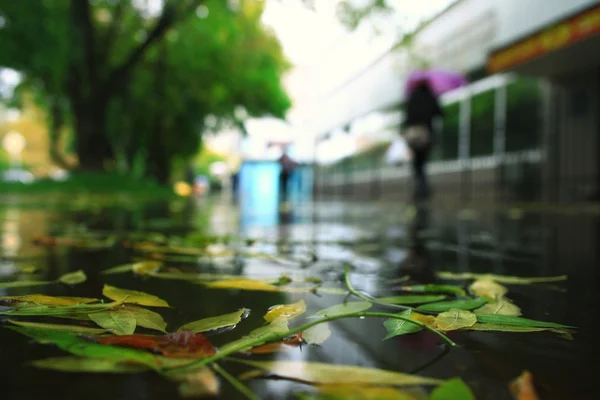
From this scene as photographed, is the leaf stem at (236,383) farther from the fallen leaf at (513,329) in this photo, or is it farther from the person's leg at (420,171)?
the person's leg at (420,171)

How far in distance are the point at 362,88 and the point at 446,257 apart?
19686 mm

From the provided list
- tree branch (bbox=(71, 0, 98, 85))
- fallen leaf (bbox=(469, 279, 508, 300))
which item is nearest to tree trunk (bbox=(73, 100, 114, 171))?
tree branch (bbox=(71, 0, 98, 85))

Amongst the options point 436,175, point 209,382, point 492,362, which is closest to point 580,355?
point 492,362

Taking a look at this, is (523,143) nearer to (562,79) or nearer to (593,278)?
(562,79)

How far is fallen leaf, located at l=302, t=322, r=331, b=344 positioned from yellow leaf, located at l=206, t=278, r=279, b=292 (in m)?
0.48

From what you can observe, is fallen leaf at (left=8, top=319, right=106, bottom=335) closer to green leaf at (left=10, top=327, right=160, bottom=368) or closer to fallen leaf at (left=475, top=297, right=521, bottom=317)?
green leaf at (left=10, top=327, right=160, bottom=368)

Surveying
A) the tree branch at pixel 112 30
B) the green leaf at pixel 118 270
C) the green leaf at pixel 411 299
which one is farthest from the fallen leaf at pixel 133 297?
the tree branch at pixel 112 30

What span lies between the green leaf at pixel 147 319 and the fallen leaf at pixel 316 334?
268 millimetres

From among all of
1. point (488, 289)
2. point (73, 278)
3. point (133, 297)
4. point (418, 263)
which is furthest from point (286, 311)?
point (418, 263)

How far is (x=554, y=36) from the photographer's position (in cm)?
939

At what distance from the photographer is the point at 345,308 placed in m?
1.22

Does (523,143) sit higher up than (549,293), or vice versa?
(523,143)

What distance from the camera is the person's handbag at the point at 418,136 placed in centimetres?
906

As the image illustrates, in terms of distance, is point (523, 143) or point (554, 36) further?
point (523, 143)
